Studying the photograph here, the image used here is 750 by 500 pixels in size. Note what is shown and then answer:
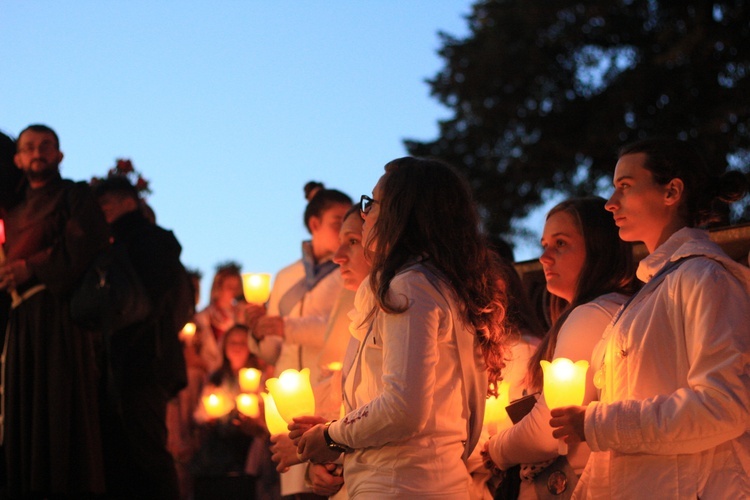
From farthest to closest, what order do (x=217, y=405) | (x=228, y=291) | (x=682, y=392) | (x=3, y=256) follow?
(x=228, y=291) → (x=217, y=405) → (x=3, y=256) → (x=682, y=392)

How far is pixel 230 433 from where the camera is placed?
8180 millimetres

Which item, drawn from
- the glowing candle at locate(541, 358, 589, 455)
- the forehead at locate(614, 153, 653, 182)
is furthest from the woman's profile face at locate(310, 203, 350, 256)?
the glowing candle at locate(541, 358, 589, 455)

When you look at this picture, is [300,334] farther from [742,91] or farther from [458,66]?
[458,66]

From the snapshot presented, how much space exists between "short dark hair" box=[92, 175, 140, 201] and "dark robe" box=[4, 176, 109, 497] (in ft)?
2.52

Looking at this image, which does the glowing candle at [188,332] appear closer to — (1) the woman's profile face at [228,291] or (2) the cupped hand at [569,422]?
(1) the woman's profile face at [228,291]

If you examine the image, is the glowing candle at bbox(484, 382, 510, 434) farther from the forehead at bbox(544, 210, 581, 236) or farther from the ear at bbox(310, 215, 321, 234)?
the ear at bbox(310, 215, 321, 234)

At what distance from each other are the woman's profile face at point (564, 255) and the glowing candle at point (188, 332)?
543cm

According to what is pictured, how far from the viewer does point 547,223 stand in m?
3.93

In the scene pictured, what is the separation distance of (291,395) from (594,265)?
1.21 metres

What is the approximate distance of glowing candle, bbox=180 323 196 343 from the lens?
890cm

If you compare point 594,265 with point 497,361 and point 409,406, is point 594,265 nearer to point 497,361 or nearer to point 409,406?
point 497,361

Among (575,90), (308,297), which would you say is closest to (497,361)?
(308,297)

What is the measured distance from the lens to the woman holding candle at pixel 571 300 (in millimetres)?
→ 3426

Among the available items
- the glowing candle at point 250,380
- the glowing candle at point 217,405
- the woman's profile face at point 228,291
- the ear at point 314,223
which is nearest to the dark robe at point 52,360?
the ear at point 314,223
